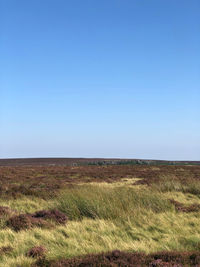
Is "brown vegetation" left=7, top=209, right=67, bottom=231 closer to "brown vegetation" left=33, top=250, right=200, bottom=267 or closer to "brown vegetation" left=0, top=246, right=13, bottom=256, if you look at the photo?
"brown vegetation" left=0, top=246, right=13, bottom=256

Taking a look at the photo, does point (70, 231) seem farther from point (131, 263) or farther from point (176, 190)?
point (176, 190)

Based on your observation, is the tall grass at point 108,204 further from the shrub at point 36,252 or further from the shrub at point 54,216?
the shrub at point 36,252

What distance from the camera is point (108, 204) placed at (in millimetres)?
8711

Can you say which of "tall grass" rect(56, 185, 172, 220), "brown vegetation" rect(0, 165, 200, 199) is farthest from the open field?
"brown vegetation" rect(0, 165, 200, 199)

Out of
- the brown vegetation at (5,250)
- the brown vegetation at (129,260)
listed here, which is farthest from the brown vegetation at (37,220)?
the brown vegetation at (129,260)

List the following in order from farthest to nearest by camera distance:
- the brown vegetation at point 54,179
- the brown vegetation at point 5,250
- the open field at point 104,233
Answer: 1. the brown vegetation at point 54,179
2. the brown vegetation at point 5,250
3. the open field at point 104,233

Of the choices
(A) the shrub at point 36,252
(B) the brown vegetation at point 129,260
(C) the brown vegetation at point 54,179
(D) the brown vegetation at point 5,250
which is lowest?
(C) the brown vegetation at point 54,179

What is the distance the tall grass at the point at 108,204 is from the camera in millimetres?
8375

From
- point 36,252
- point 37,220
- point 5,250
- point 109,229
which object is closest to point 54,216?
point 37,220

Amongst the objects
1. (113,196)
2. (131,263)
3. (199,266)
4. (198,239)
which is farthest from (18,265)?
(113,196)

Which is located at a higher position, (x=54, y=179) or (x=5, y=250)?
(x=5, y=250)

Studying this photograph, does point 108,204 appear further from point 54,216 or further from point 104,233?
point 104,233

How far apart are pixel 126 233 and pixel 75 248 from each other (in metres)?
1.60

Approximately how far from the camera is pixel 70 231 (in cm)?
680
